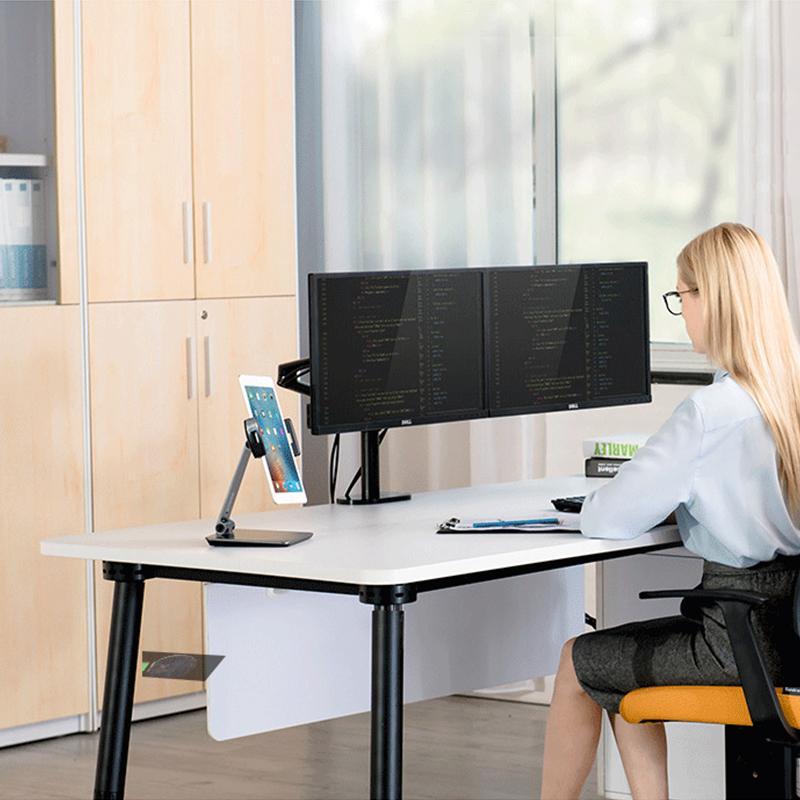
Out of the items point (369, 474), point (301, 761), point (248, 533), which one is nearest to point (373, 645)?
point (248, 533)

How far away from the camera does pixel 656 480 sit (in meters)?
2.88

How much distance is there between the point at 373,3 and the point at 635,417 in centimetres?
139

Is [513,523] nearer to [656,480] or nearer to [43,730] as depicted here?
[656,480]

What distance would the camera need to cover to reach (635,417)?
4.59 m

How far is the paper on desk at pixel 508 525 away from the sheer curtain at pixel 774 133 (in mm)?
1269

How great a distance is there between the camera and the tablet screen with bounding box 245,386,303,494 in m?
3.01

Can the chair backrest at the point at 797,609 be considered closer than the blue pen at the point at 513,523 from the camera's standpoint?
Yes

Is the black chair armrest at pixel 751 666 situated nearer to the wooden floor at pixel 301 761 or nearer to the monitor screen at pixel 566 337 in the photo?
the monitor screen at pixel 566 337

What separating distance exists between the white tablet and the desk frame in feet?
0.70

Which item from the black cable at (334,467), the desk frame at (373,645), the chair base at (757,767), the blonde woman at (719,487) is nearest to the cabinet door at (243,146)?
the black cable at (334,467)

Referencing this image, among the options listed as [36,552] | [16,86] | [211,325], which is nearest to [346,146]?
[211,325]

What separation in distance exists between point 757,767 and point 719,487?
1.54 feet

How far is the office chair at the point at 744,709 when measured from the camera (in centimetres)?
278

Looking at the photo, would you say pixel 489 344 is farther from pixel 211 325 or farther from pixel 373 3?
pixel 373 3
